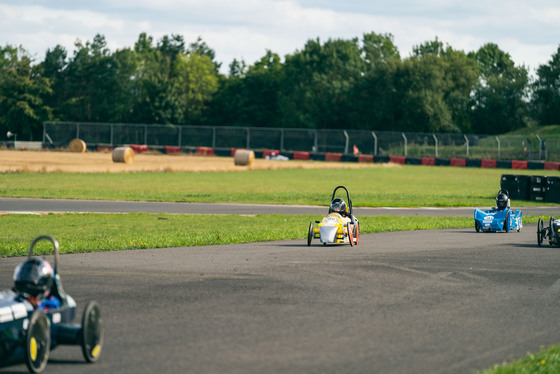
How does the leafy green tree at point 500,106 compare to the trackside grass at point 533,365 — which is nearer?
the trackside grass at point 533,365

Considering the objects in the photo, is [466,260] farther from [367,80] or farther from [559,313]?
[367,80]

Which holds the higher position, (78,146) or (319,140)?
(319,140)

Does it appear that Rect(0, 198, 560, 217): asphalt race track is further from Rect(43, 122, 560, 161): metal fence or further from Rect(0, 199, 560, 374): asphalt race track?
Rect(43, 122, 560, 161): metal fence

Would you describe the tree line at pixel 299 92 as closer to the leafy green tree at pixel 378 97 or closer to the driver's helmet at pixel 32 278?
the leafy green tree at pixel 378 97

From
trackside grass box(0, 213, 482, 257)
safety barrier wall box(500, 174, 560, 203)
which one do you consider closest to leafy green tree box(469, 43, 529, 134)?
safety barrier wall box(500, 174, 560, 203)

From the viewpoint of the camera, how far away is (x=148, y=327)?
367 inches

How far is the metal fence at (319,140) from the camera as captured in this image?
241 ft

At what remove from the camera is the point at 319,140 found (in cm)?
8344

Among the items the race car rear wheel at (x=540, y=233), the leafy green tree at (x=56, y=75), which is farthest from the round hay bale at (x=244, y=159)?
the leafy green tree at (x=56, y=75)

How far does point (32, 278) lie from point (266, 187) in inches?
1368

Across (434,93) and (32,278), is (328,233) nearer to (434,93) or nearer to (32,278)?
(32,278)

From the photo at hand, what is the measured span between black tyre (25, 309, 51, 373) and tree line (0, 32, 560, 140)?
92.7m

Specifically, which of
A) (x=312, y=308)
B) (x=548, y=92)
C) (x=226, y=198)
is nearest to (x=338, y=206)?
(x=312, y=308)

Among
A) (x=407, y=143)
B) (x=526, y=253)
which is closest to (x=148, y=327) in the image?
(x=526, y=253)
